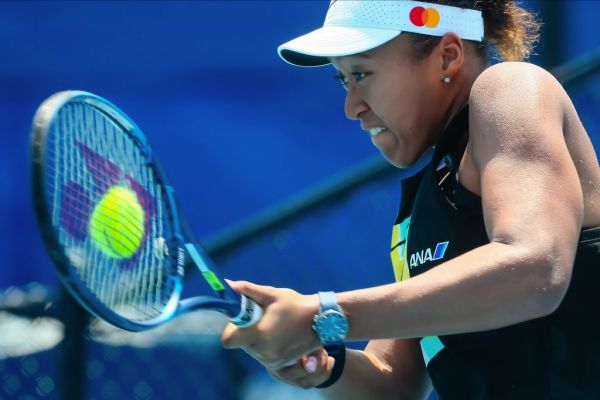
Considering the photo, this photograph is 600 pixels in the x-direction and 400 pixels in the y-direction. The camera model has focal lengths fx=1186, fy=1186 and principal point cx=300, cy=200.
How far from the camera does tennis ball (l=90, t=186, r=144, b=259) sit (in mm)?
2271

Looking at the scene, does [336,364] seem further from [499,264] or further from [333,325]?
[499,264]

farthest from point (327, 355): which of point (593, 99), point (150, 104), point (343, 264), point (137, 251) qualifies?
point (150, 104)

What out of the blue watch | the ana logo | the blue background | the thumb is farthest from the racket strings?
the blue background

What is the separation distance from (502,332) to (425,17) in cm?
65

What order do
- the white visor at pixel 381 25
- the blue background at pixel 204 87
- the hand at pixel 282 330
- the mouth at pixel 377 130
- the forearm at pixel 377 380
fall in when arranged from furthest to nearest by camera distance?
the blue background at pixel 204 87 → the forearm at pixel 377 380 → the mouth at pixel 377 130 → the white visor at pixel 381 25 → the hand at pixel 282 330

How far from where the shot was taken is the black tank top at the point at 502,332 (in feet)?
7.24

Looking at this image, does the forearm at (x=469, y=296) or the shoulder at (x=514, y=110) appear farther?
the shoulder at (x=514, y=110)

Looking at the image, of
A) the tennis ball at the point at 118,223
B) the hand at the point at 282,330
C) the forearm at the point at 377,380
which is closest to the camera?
the hand at the point at 282,330

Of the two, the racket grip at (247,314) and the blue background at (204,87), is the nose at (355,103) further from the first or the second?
the blue background at (204,87)

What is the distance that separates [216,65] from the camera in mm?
4504

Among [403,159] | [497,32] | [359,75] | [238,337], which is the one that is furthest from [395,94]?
[238,337]

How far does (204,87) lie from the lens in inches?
177

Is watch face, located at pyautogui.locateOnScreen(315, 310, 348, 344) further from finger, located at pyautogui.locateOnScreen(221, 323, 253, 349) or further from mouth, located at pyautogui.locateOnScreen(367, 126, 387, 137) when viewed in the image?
mouth, located at pyautogui.locateOnScreen(367, 126, 387, 137)

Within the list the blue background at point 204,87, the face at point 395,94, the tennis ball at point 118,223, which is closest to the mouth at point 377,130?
the face at point 395,94
